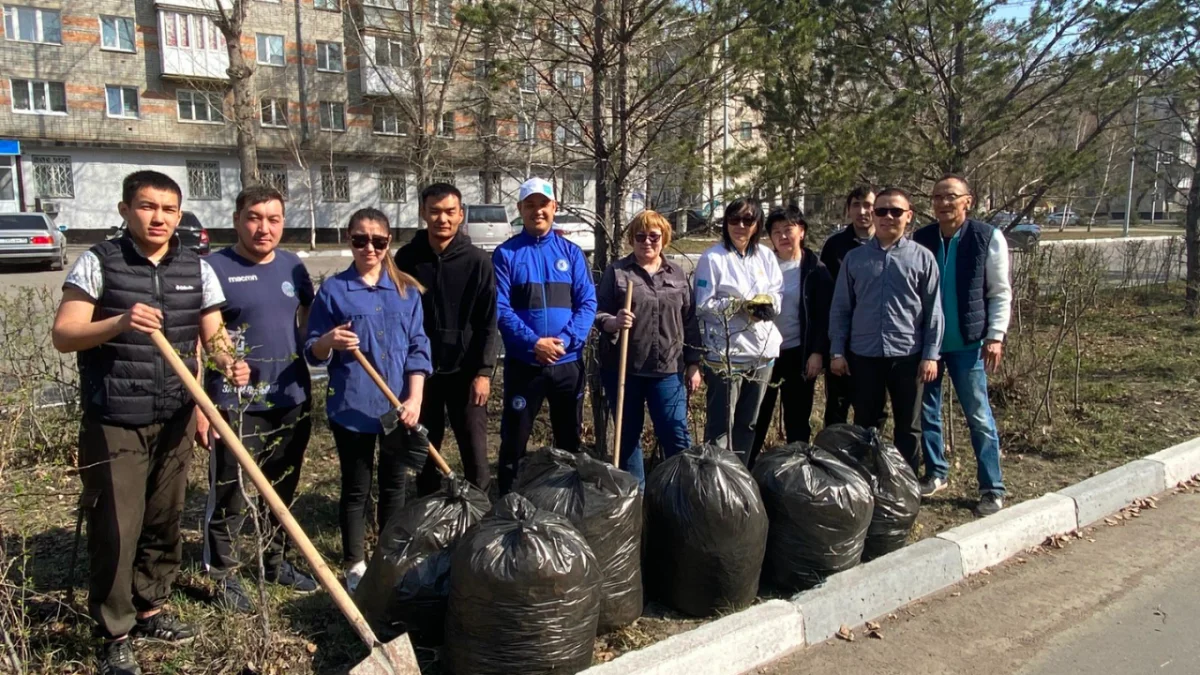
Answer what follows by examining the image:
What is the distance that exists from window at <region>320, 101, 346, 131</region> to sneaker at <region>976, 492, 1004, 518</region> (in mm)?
31025

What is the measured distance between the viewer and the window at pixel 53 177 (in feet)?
88.3

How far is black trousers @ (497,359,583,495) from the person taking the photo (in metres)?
3.74

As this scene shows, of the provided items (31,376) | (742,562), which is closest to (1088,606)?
(742,562)

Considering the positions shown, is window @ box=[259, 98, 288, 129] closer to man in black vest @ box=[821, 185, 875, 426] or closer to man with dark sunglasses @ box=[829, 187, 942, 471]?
man in black vest @ box=[821, 185, 875, 426]

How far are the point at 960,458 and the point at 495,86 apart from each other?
152 inches

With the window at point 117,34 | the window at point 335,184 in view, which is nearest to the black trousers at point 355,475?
the window at point 335,184

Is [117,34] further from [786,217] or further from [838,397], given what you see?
[838,397]

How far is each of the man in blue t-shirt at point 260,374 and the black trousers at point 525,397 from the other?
935 mm

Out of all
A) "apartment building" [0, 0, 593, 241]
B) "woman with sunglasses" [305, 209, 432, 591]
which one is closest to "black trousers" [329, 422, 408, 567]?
"woman with sunglasses" [305, 209, 432, 591]

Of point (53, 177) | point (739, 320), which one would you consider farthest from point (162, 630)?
point (53, 177)

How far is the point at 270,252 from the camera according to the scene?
10.8 ft

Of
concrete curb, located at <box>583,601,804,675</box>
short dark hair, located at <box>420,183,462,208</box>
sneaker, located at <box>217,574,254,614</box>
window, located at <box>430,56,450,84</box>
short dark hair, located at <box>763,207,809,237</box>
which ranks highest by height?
window, located at <box>430,56,450,84</box>

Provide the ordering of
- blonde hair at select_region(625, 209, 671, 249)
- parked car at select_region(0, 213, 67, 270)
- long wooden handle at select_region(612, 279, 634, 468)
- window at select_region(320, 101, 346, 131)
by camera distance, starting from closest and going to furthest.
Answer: long wooden handle at select_region(612, 279, 634, 468) → blonde hair at select_region(625, 209, 671, 249) → parked car at select_region(0, 213, 67, 270) → window at select_region(320, 101, 346, 131)

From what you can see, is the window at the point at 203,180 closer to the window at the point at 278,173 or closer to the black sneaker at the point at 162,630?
the window at the point at 278,173
